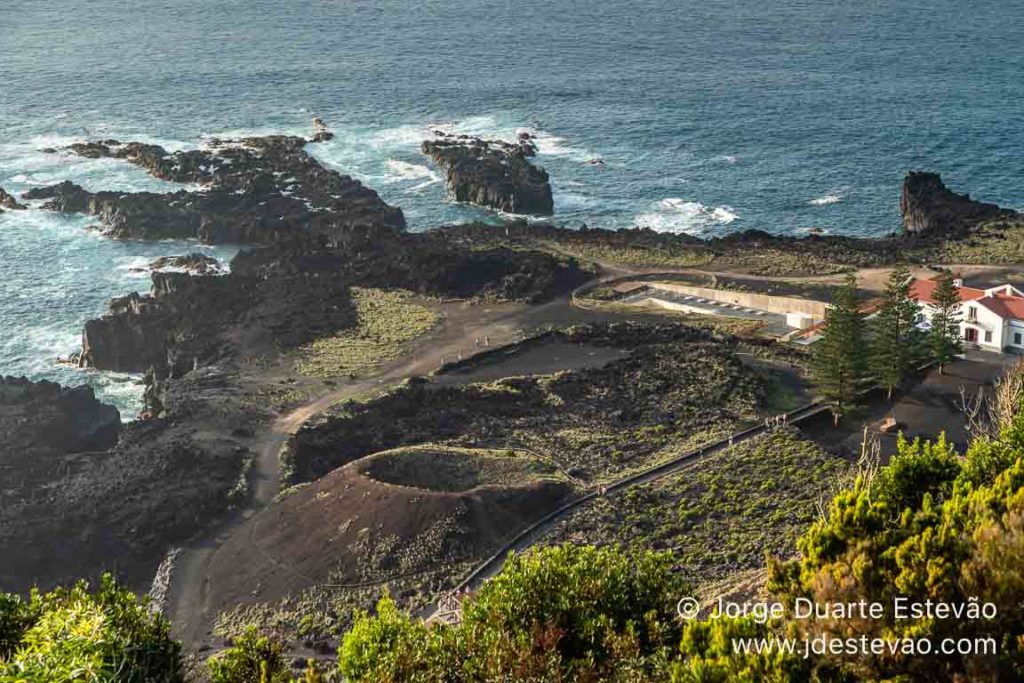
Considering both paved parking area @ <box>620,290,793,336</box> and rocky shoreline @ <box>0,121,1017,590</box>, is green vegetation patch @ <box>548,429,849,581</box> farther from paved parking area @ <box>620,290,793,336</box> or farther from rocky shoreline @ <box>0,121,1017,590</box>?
paved parking area @ <box>620,290,793,336</box>

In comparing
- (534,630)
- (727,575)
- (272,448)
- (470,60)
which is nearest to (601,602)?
(534,630)

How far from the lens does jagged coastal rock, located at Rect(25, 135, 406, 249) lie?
3910 inches

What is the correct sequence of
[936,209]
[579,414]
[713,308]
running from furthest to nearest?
1. [936,209]
2. [713,308]
3. [579,414]

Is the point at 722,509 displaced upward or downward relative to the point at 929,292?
downward

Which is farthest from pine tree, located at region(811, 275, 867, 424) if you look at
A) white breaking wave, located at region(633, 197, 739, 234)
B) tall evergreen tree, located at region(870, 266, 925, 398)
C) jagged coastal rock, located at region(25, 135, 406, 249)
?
jagged coastal rock, located at region(25, 135, 406, 249)

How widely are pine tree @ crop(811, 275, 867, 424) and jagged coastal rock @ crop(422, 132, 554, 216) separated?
4633cm

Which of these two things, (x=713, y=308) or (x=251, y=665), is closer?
(x=251, y=665)

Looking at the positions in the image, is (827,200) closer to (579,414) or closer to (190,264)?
(579,414)

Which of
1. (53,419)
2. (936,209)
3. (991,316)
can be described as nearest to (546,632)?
(991,316)

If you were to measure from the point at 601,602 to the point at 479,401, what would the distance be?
113 ft

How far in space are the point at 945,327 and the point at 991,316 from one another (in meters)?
3.01

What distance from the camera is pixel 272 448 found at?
5991cm

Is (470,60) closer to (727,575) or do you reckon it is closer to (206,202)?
(206,202)

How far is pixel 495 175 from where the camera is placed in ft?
359
